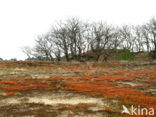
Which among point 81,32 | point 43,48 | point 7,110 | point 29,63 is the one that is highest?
point 81,32

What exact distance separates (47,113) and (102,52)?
4697 centimetres

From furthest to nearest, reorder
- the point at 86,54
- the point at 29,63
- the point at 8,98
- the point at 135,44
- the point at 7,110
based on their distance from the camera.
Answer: the point at 135,44 < the point at 86,54 < the point at 29,63 < the point at 8,98 < the point at 7,110

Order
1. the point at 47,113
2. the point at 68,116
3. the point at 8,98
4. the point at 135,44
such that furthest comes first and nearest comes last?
the point at 135,44 → the point at 8,98 → the point at 47,113 → the point at 68,116

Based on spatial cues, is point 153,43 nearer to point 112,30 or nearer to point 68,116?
point 112,30

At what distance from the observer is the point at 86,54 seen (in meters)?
58.7

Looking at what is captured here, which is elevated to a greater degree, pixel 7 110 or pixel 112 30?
pixel 112 30

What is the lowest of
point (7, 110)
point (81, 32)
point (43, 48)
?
point (7, 110)

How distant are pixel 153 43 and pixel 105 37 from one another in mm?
22512

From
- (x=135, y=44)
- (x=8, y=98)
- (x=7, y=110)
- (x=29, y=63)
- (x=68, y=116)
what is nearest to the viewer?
(x=68, y=116)

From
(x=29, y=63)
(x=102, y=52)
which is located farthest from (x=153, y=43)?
(x=29, y=63)

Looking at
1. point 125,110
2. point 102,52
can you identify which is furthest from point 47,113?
point 102,52

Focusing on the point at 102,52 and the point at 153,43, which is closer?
the point at 102,52

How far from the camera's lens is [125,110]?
659 cm

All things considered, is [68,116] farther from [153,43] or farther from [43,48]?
[153,43]
